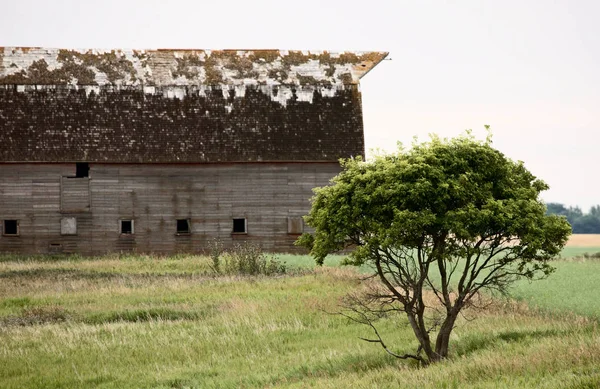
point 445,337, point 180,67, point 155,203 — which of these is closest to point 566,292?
point 445,337

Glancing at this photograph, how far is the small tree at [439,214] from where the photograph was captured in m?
15.2

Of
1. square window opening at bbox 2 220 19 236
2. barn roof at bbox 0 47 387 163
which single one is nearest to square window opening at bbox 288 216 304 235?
barn roof at bbox 0 47 387 163

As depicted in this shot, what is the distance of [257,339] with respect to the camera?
18.3m

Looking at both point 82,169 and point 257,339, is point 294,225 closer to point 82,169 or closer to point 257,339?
point 82,169

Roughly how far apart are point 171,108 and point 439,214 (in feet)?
102

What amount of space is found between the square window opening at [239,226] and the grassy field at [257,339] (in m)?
14.9

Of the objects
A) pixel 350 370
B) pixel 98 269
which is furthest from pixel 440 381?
pixel 98 269

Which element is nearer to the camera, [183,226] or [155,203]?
[155,203]

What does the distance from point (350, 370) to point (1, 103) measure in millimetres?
33216

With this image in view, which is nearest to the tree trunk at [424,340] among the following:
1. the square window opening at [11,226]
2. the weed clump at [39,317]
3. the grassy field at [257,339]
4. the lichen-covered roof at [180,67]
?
the grassy field at [257,339]

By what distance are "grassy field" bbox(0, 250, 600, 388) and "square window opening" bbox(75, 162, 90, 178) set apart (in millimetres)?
14791

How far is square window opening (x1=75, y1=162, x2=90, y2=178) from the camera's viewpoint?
141 feet

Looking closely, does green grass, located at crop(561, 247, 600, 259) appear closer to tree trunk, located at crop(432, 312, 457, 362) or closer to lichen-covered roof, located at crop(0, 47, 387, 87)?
lichen-covered roof, located at crop(0, 47, 387, 87)

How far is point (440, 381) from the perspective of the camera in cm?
1291
